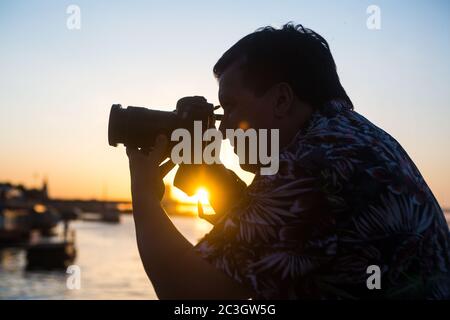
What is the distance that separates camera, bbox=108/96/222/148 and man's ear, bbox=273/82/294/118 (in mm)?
337

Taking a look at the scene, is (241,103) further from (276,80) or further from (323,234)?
(323,234)

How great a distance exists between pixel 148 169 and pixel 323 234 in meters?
0.61

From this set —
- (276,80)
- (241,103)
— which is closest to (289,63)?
(276,80)

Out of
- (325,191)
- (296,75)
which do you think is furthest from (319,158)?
(296,75)

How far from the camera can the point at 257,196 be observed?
129cm

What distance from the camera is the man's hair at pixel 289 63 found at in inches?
58.7

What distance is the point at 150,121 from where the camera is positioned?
5.74ft

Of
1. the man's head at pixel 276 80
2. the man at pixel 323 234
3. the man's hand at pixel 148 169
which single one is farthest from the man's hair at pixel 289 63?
the man's hand at pixel 148 169

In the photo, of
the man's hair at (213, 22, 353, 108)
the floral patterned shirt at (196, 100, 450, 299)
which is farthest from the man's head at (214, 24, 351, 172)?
the floral patterned shirt at (196, 100, 450, 299)

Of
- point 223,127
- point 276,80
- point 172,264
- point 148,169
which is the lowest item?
point 172,264

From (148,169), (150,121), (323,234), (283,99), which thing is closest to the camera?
(323,234)

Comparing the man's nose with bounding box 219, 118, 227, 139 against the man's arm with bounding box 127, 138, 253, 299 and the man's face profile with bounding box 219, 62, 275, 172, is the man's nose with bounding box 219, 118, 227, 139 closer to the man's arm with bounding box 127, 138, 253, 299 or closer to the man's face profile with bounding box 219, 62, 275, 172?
the man's face profile with bounding box 219, 62, 275, 172

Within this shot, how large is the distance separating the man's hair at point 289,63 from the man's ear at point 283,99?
2 cm
